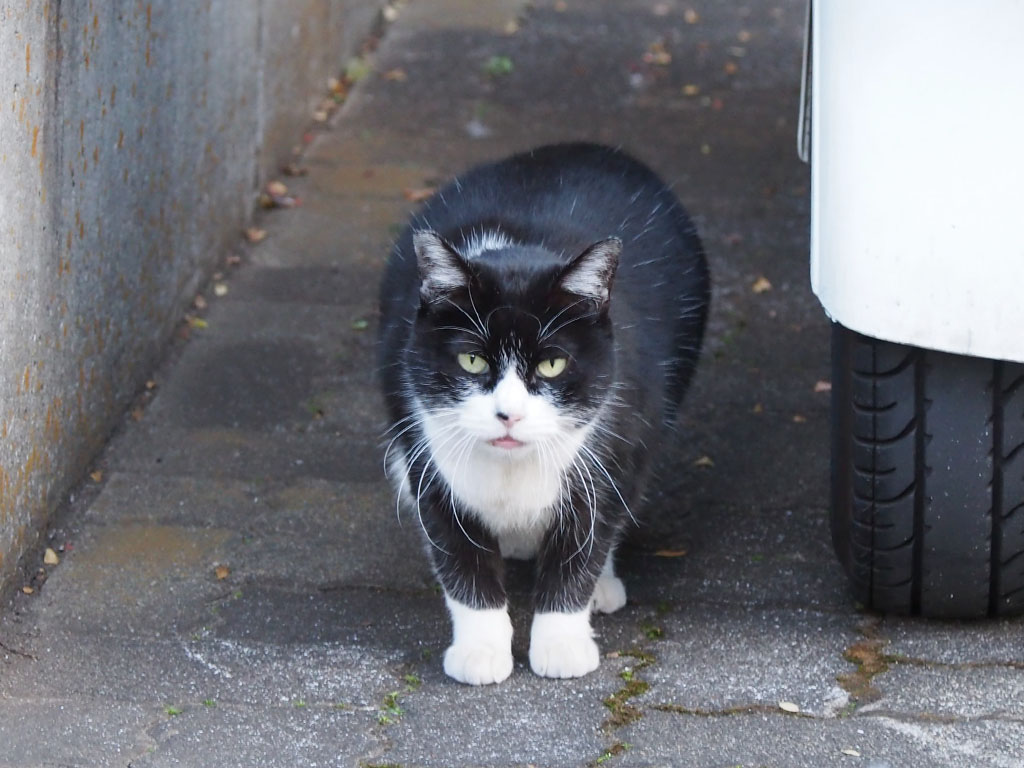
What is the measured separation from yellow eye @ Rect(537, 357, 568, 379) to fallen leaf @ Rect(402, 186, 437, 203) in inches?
94.4

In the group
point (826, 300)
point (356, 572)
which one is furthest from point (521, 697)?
point (826, 300)

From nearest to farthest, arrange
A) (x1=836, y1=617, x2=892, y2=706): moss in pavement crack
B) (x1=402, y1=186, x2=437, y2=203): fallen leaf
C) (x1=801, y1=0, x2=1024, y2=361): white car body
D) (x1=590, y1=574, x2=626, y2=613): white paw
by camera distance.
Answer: (x1=801, y1=0, x2=1024, y2=361): white car body
(x1=836, y1=617, x2=892, y2=706): moss in pavement crack
(x1=590, y1=574, x2=626, y2=613): white paw
(x1=402, y1=186, x2=437, y2=203): fallen leaf

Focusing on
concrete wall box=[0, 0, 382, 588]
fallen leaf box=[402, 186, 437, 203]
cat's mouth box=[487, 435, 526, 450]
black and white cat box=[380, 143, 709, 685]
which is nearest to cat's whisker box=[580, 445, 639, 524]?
black and white cat box=[380, 143, 709, 685]

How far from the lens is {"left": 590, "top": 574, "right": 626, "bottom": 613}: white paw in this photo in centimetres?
288

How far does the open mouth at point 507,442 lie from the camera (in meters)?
A: 2.41

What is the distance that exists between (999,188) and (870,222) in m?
0.20

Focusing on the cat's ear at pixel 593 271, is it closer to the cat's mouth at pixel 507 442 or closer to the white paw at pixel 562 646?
the cat's mouth at pixel 507 442

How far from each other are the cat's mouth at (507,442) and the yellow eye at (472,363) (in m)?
0.12

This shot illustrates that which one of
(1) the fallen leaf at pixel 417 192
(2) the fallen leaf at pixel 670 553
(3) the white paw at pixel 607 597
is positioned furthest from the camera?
(1) the fallen leaf at pixel 417 192

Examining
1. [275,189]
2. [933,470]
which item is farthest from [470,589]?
[275,189]

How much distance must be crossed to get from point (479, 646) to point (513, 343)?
61 cm

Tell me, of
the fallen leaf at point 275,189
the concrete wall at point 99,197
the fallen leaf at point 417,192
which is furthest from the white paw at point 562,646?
the fallen leaf at point 275,189

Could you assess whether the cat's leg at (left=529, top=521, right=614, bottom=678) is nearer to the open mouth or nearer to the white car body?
the open mouth

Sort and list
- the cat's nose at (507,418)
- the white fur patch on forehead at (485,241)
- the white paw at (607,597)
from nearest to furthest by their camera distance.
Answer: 1. the cat's nose at (507,418)
2. the white fur patch on forehead at (485,241)
3. the white paw at (607,597)
